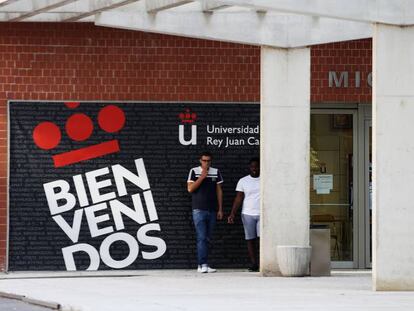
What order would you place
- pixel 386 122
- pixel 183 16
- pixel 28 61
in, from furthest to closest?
pixel 28 61, pixel 183 16, pixel 386 122

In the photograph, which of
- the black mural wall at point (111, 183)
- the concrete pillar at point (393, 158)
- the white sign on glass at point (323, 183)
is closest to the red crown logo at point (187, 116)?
the black mural wall at point (111, 183)

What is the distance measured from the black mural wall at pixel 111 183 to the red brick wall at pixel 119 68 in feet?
0.64

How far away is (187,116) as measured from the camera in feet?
79.2

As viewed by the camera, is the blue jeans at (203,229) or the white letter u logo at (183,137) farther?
the white letter u logo at (183,137)

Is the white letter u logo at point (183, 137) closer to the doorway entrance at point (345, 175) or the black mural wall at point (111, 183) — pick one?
the black mural wall at point (111, 183)

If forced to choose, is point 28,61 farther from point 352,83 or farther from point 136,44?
point 352,83

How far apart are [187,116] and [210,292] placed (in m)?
6.28

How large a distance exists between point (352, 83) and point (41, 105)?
5.47 m

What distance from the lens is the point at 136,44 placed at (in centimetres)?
2397

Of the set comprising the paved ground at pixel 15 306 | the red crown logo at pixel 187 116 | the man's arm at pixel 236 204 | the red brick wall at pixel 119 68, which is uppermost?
the red brick wall at pixel 119 68

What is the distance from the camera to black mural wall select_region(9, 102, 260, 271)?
78.0ft

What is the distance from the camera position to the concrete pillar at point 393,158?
1798 centimetres

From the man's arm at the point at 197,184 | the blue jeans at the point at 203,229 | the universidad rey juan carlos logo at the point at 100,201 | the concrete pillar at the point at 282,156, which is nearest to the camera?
the concrete pillar at the point at 282,156

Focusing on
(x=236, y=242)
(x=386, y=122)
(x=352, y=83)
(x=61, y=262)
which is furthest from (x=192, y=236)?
(x=386, y=122)
